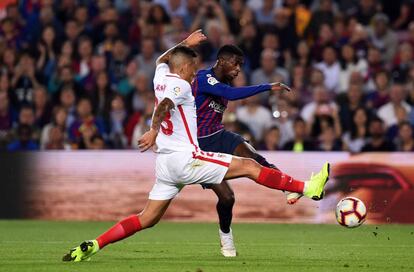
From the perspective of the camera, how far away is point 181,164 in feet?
36.4

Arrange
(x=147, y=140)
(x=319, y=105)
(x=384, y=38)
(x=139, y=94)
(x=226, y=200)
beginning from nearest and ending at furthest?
(x=147, y=140) < (x=226, y=200) < (x=319, y=105) < (x=139, y=94) < (x=384, y=38)

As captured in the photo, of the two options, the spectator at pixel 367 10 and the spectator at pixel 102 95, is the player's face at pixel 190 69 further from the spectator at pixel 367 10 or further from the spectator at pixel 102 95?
the spectator at pixel 367 10

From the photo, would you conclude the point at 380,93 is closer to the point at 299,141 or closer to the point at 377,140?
the point at 377,140

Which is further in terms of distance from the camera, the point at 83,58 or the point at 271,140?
the point at 83,58

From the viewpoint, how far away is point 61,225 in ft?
59.3

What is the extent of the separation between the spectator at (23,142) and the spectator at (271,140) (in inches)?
166

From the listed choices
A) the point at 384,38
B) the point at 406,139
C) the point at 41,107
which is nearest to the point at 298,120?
the point at 406,139

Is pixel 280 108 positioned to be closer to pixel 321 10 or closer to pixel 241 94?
pixel 321 10

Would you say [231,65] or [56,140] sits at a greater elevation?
[231,65]

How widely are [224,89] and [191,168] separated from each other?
109cm

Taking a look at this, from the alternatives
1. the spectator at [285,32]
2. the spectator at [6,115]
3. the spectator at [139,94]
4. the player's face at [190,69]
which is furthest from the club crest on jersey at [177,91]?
the spectator at [285,32]

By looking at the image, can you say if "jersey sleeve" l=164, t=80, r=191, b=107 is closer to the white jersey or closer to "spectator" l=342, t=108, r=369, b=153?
the white jersey

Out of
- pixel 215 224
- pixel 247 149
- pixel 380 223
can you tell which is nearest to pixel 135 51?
pixel 215 224

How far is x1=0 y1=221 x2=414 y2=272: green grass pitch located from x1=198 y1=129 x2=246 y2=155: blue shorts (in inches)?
47.8
